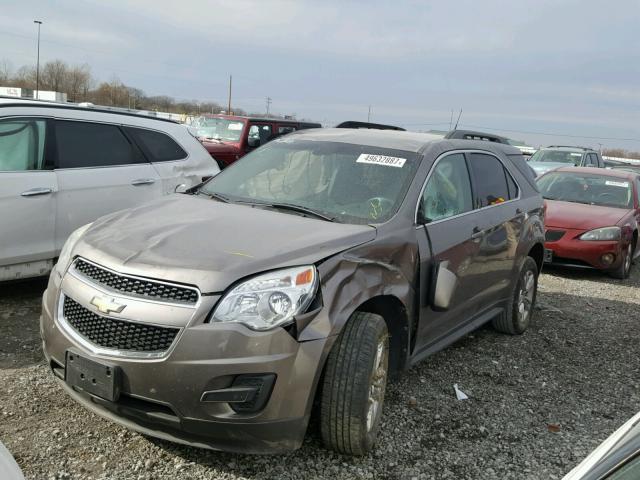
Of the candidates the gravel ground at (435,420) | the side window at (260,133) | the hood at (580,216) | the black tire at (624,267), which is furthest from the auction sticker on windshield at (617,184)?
the side window at (260,133)

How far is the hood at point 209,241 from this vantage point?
2.75 meters

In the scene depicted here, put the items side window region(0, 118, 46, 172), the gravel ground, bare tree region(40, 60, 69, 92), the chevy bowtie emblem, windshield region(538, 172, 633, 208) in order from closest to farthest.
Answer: the chevy bowtie emblem → the gravel ground → side window region(0, 118, 46, 172) → windshield region(538, 172, 633, 208) → bare tree region(40, 60, 69, 92)

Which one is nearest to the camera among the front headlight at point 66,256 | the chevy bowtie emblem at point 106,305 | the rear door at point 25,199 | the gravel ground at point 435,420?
the chevy bowtie emblem at point 106,305

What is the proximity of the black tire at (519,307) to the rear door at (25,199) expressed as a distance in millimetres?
3945

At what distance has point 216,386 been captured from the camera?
8.50ft

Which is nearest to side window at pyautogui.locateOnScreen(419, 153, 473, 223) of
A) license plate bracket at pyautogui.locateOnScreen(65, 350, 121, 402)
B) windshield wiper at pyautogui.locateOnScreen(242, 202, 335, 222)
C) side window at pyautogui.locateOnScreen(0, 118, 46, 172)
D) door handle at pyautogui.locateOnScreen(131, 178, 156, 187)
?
windshield wiper at pyautogui.locateOnScreen(242, 202, 335, 222)

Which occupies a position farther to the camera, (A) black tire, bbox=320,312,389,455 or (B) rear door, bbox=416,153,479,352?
(B) rear door, bbox=416,153,479,352

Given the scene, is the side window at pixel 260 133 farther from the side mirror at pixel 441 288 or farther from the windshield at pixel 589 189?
the side mirror at pixel 441 288

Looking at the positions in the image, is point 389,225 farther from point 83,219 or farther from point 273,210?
point 83,219

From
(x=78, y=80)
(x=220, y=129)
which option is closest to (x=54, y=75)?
(x=78, y=80)

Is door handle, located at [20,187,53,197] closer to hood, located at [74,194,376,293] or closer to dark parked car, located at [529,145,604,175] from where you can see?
hood, located at [74,194,376,293]

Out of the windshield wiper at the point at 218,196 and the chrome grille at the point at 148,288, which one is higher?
the windshield wiper at the point at 218,196

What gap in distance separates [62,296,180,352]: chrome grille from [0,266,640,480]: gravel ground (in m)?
0.66

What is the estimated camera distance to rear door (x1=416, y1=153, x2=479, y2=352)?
12.1ft
